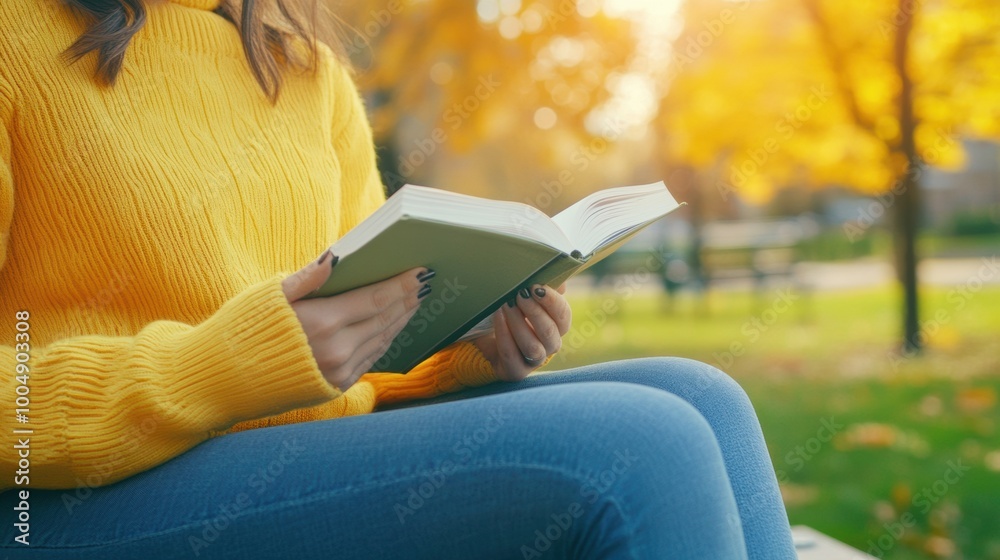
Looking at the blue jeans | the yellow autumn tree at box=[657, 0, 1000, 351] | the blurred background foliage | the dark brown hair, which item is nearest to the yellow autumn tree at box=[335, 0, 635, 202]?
the blurred background foliage

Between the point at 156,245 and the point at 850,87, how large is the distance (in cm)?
583

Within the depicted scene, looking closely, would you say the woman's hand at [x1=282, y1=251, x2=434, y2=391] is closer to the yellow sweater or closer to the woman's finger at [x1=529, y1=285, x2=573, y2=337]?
the yellow sweater

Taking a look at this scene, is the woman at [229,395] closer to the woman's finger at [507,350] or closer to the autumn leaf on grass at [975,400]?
the woman's finger at [507,350]

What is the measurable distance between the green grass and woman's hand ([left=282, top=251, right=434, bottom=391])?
6.71 ft

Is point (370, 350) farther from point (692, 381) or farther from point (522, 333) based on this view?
point (692, 381)

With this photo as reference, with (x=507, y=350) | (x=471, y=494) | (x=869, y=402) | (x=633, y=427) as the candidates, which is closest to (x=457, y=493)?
(x=471, y=494)

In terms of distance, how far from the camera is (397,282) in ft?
3.27

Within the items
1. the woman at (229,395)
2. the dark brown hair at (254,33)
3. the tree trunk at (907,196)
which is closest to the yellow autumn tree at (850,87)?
the tree trunk at (907,196)

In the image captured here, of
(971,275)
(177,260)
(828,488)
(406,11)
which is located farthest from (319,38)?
(971,275)

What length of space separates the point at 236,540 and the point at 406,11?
535 cm

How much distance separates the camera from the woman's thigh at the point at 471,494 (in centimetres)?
85

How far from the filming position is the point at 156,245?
1106mm

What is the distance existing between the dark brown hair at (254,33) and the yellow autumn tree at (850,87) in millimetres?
4604

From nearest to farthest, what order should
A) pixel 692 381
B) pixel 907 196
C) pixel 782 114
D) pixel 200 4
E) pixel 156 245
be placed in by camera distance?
pixel 156 245 < pixel 692 381 < pixel 200 4 < pixel 907 196 < pixel 782 114
